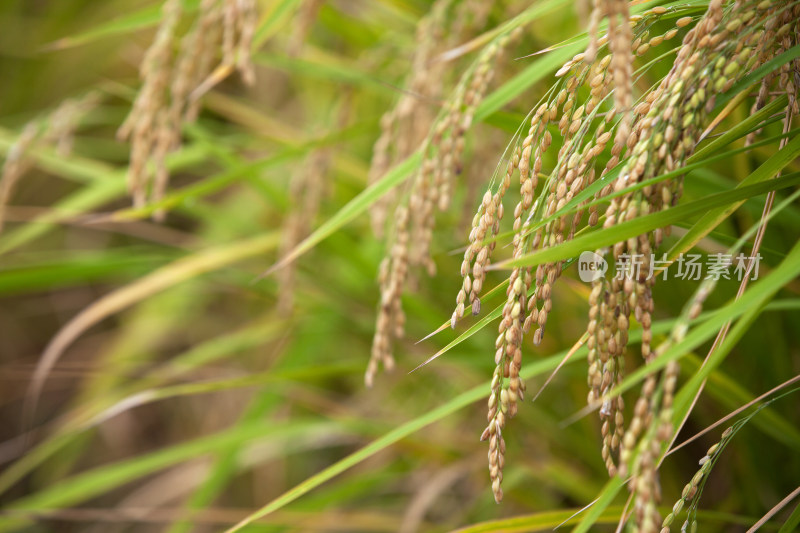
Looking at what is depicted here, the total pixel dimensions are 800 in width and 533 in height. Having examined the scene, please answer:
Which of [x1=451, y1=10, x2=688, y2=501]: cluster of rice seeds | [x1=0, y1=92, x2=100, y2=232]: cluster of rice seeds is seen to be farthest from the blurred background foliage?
[x1=451, y1=10, x2=688, y2=501]: cluster of rice seeds

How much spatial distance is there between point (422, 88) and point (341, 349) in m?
1.24

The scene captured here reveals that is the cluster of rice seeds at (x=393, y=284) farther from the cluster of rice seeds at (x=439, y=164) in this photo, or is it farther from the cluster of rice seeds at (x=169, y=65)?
the cluster of rice seeds at (x=169, y=65)

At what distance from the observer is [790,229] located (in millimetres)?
976

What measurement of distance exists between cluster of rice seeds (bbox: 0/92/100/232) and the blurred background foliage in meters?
0.07

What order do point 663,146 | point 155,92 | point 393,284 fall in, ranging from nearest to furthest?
1. point 663,146
2. point 393,284
3. point 155,92

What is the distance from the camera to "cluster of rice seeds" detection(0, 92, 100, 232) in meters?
1.17

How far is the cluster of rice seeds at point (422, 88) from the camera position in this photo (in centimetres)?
98

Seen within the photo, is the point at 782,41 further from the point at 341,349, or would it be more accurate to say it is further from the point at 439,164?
the point at 341,349

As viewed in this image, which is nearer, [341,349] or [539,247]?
[539,247]

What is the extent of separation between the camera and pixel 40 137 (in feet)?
4.18

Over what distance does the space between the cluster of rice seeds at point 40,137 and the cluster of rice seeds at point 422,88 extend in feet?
2.04

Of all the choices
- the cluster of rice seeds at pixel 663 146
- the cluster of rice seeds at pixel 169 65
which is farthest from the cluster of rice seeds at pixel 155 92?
the cluster of rice seeds at pixel 663 146

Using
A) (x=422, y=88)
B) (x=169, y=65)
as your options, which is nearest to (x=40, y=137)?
(x=169, y=65)

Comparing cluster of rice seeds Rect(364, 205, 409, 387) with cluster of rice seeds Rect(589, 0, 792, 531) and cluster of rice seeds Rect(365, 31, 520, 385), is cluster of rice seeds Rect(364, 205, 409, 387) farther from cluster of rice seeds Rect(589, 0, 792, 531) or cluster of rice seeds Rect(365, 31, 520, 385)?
cluster of rice seeds Rect(589, 0, 792, 531)
